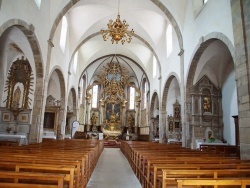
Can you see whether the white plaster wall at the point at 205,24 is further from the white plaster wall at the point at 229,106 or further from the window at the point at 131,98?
the window at the point at 131,98

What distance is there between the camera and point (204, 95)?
11031 millimetres

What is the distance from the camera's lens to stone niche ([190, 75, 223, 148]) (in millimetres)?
10602

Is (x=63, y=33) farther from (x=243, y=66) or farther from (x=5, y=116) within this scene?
(x=243, y=66)

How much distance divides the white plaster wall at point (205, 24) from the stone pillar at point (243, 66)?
2.67ft

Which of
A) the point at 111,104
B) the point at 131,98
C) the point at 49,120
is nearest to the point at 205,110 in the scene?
the point at 49,120

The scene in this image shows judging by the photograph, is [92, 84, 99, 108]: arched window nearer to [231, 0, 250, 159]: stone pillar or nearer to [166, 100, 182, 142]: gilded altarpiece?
[166, 100, 182, 142]: gilded altarpiece

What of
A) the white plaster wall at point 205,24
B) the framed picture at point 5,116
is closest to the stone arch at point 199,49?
the white plaster wall at point 205,24

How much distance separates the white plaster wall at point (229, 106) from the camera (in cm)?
1045

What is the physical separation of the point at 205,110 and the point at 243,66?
5.59 meters

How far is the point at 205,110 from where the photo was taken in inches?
431

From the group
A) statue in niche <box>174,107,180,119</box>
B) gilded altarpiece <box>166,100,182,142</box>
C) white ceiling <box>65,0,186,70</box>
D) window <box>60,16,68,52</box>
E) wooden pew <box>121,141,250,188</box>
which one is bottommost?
wooden pew <box>121,141,250,188</box>

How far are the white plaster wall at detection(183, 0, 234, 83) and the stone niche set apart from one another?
3.91 feet

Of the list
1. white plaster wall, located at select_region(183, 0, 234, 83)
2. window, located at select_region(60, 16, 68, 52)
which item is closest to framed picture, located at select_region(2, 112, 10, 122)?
window, located at select_region(60, 16, 68, 52)

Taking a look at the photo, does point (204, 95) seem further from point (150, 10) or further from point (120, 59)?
point (120, 59)
